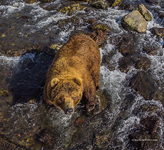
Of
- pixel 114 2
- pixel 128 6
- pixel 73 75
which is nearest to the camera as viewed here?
pixel 73 75

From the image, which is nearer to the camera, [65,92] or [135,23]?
[65,92]

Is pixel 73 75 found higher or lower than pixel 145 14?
higher

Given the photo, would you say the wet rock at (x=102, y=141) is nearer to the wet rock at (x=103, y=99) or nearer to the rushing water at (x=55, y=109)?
the rushing water at (x=55, y=109)

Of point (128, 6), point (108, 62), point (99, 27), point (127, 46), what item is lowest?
point (108, 62)

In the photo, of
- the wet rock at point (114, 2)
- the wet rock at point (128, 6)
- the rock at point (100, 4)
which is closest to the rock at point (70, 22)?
the rock at point (100, 4)

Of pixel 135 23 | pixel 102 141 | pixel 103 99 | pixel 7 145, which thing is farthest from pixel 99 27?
pixel 7 145

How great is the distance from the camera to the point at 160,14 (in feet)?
41.7

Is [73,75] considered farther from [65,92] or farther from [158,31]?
[158,31]

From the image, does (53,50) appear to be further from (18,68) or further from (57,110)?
(57,110)

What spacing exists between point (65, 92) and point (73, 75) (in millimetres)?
783

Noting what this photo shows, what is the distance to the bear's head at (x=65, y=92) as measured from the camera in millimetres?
4414

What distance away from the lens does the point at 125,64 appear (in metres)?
8.79

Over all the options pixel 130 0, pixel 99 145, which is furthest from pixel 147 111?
pixel 130 0

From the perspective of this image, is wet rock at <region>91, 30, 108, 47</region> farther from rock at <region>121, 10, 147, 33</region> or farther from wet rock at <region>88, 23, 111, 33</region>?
rock at <region>121, 10, 147, 33</region>
